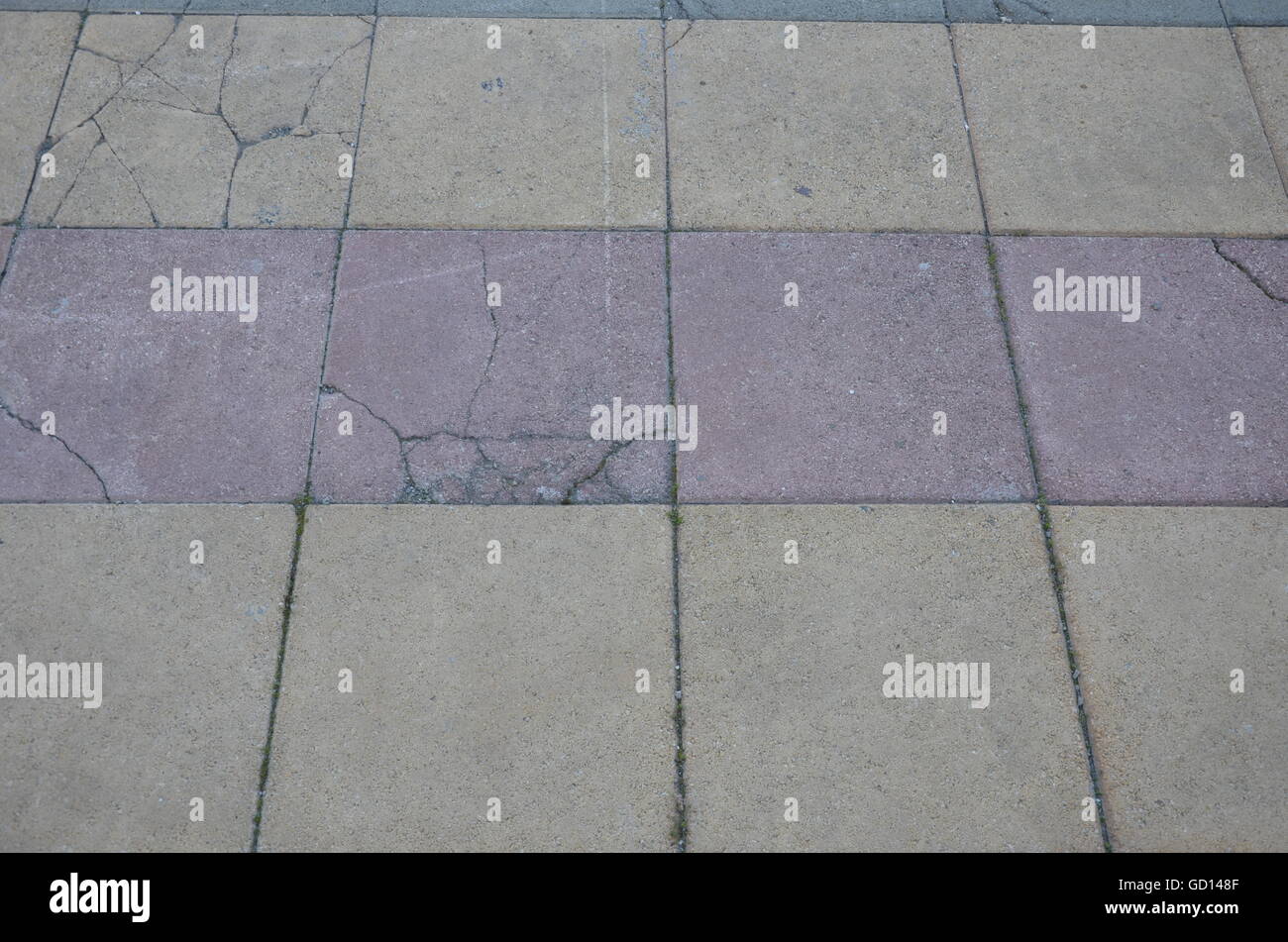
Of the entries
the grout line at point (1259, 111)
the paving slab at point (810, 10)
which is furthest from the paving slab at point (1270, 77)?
the paving slab at point (810, 10)

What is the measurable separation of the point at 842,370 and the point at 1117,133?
245 centimetres

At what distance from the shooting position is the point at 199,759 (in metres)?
3.87

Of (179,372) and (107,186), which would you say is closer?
(179,372)

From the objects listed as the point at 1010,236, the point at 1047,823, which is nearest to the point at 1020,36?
the point at 1010,236

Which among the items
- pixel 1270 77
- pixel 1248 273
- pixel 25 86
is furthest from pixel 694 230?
pixel 25 86

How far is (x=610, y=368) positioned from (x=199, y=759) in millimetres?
2393

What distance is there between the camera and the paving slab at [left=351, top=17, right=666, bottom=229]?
213 inches

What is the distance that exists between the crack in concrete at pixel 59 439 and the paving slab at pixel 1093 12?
550cm

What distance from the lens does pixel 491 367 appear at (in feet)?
15.9

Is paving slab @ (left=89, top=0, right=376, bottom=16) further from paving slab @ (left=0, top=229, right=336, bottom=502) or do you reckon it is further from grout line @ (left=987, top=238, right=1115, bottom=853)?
grout line @ (left=987, top=238, right=1115, bottom=853)

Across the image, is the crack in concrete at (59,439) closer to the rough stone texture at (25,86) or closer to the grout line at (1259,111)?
the rough stone texture at (25,86)

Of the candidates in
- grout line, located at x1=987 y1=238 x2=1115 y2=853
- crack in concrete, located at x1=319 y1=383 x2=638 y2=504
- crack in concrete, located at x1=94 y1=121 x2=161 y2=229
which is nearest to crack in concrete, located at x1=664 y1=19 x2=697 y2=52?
grout line, located at x1=987 y1=238 x2=1115 y2=853

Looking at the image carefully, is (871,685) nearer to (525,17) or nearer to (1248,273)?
(1248,273)
